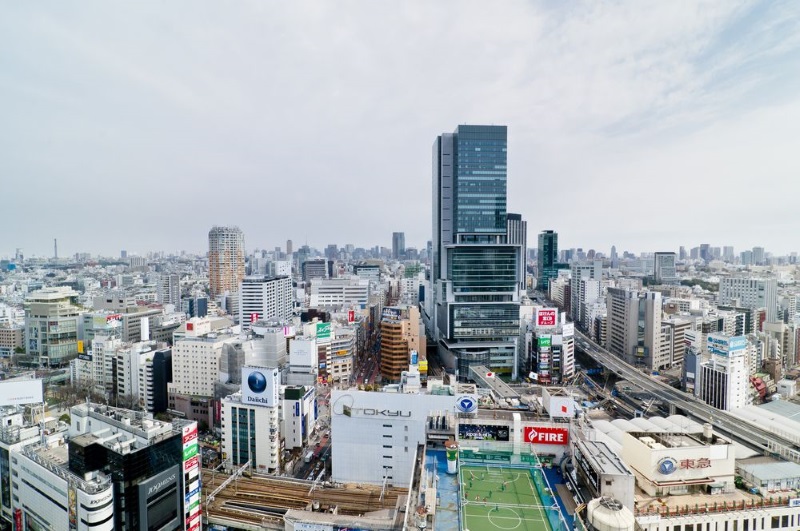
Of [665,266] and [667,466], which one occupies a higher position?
[665,266]

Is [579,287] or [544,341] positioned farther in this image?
[579,287]

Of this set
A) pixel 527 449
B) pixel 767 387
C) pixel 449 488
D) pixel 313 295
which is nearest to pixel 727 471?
pixel 527 449

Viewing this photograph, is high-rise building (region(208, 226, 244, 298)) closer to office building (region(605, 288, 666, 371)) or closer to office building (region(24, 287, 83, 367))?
office building (region(24, 287, 83, 367))

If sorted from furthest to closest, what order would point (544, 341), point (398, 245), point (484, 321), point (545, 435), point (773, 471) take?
point (398, 245), point (484, 321), point (544, 341), point (773, 471), point (545, 435)

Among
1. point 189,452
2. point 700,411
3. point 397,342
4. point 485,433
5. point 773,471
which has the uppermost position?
point 485,433

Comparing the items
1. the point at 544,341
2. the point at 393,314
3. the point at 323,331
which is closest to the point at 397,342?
the point at 393,314

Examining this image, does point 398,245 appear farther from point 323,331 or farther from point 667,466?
point 667,466
